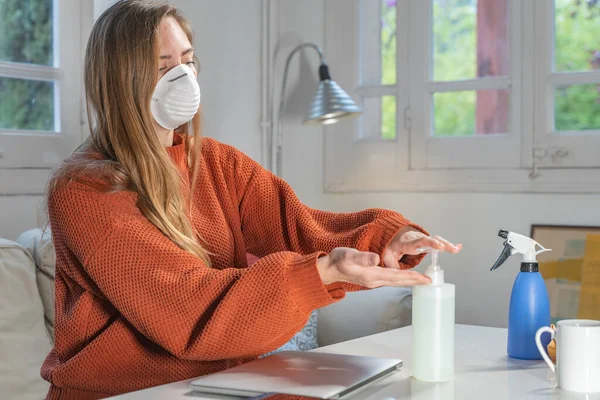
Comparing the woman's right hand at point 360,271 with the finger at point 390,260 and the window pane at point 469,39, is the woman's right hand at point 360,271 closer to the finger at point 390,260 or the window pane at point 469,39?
the finger at point 390,260

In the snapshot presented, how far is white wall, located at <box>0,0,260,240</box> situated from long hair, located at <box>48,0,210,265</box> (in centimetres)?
133

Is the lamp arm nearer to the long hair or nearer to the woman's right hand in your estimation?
the long hair

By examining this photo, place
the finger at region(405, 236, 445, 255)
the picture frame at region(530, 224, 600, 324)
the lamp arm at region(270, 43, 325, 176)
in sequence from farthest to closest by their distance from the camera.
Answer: the lamp arm at region(270, 43, 325, 176), the picture frame at region(530, 224, 600, 324), the finger at region(405, 236, 445, 255)

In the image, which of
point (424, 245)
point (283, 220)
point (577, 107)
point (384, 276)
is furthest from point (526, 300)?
point (577, 107)

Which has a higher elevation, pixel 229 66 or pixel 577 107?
pixel 229 66

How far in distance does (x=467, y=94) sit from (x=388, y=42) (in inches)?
14.7

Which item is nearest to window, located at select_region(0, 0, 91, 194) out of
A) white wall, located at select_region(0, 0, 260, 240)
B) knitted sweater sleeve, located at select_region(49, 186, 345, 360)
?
white wall, located at select_region(0, 0, 260, 240)

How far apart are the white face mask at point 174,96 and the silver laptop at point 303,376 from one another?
1.62 ft

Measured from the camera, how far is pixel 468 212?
106 inches

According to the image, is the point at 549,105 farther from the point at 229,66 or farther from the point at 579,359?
the point at 579,359

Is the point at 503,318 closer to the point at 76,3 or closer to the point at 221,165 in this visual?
the point at 221,165

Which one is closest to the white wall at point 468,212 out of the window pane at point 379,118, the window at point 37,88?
the window pane at point 379,118

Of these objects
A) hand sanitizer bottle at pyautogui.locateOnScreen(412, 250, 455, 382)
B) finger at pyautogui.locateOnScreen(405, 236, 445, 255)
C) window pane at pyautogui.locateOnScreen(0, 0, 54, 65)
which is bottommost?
hand sanitizer bottle at pyautogui.locateOnScreen(412, 250, 455, 382)

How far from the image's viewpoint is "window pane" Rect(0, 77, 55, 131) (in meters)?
2.26
